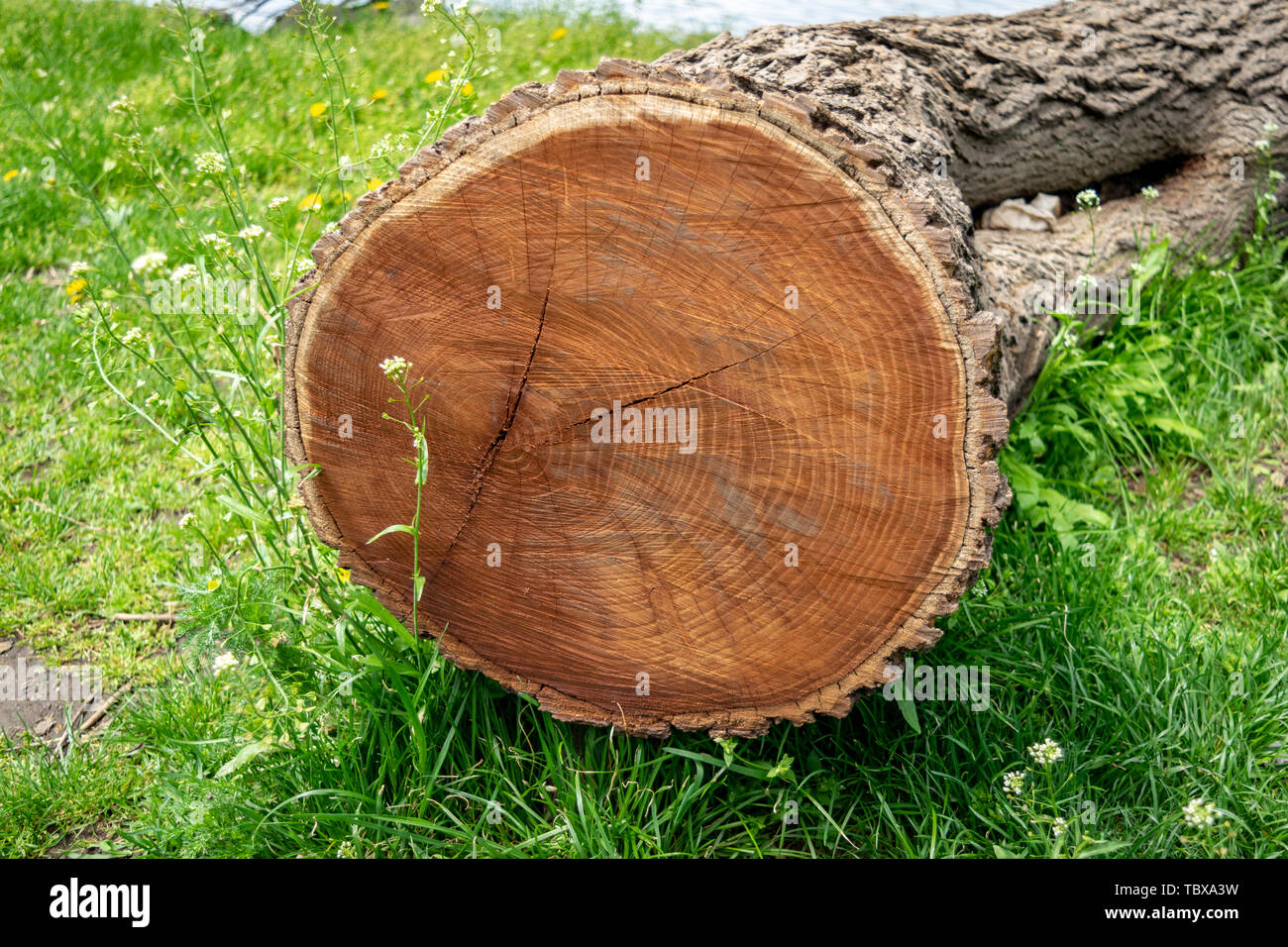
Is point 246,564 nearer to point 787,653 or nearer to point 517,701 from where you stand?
point 517,701

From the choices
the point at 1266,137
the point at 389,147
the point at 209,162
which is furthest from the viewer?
the point at 1266,137

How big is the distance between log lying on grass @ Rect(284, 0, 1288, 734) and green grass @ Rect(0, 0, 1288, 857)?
21 centimetres

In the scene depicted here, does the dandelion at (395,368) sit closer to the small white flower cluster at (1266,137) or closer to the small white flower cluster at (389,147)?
the small white flower cluster at (389,147)

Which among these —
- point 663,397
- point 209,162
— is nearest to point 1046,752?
point 663,397

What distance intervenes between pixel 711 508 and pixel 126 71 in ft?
17.5

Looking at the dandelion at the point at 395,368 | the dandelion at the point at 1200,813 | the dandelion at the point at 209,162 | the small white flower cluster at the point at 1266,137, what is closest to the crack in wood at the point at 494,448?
the dandelion at the point at 395,368

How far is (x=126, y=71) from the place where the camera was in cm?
551

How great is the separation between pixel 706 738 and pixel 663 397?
821 millimetres

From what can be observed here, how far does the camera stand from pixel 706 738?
7.09 feet

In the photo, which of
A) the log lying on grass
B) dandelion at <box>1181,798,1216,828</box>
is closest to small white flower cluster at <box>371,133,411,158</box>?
the log lying on grass

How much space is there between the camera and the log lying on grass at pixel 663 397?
1710 mm

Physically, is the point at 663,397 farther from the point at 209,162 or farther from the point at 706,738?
the point at 209,162

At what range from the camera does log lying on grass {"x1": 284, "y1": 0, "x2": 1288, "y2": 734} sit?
5.61 ft

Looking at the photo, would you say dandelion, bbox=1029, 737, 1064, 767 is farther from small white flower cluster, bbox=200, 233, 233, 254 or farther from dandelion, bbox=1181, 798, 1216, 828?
small white flower cluster, bbox=200, 233, 233, 254
